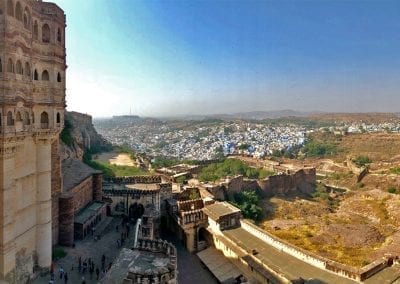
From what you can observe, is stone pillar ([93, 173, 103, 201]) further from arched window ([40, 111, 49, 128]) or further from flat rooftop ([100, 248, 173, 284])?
flat rooftop ([100, 248, 173, 284])

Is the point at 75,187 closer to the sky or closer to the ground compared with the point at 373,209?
closer to the sky

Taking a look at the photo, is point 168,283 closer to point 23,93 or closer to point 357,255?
point 23,93

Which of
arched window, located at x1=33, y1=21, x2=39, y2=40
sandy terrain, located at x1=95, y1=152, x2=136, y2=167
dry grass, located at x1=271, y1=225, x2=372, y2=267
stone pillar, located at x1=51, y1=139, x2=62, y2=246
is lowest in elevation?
dry grass, located at x1=271, y1=225, x2=372, y2=267

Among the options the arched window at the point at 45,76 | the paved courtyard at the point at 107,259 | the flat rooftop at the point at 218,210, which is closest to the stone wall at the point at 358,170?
the flat rooftop at the point at 218,210

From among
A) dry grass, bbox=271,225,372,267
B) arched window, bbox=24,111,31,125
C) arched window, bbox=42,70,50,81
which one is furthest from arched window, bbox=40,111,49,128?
dry grass, bbox=271,225,372,267

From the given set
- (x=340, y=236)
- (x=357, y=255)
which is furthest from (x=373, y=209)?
(x=357, y=255)

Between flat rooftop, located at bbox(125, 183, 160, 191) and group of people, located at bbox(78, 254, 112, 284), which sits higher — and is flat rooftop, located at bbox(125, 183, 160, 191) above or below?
above
